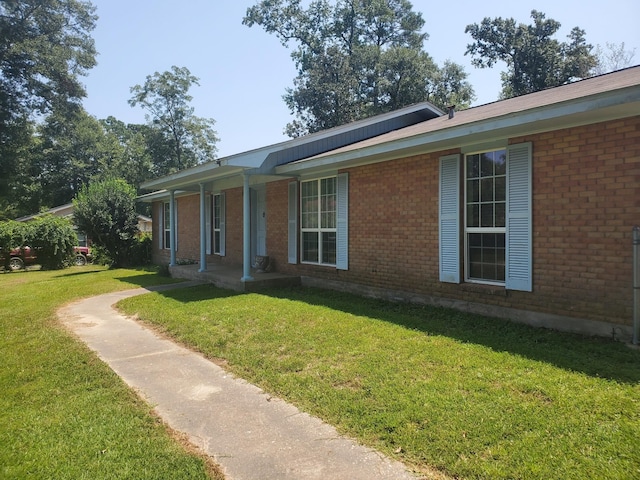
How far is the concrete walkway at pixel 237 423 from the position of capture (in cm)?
286

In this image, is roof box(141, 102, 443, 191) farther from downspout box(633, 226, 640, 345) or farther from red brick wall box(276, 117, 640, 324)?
downspout box(633, 226, 640, 345)

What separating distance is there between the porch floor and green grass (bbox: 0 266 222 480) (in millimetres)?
4015

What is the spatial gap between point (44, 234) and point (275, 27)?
2459cm

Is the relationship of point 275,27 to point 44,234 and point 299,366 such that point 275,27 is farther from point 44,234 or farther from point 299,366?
point 299,366

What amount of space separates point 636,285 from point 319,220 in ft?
21.5

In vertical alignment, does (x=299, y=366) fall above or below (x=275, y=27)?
below

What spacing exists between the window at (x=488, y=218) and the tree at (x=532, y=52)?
25.9 meters

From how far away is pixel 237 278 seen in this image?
10.3 meters

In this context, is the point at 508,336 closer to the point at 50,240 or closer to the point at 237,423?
the point at 237,423

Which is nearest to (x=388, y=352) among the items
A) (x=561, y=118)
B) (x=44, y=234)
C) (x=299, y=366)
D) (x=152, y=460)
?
(x=299, y=366)

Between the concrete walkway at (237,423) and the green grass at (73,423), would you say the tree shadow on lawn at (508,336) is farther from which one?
the green grass at (73,423)

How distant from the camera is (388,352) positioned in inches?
198

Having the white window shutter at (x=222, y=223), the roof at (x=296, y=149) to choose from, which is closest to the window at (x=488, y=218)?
the roof at (x=296, y=149)

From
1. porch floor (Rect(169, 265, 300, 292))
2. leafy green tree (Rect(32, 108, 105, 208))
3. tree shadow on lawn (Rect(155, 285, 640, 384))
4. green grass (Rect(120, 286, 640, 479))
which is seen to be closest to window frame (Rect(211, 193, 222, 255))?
porch floor (Rect(169, 265, 300, 292))
